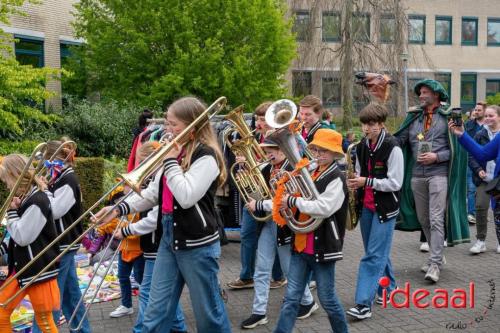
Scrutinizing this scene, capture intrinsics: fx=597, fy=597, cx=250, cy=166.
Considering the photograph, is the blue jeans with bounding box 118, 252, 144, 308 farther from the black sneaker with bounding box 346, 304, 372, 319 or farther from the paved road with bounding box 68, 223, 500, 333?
the black sneaker with bounding box 346, 304, 372, 319

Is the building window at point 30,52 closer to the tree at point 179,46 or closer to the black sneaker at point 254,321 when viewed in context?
the tree at point 179,46

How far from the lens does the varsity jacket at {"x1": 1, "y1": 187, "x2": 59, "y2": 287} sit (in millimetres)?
4199

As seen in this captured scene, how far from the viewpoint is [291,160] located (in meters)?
4.71

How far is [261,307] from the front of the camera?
5457 millimetres

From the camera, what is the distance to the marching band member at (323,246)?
174 inches

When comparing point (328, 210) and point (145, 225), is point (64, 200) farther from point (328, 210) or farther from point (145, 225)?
point (328, 210)

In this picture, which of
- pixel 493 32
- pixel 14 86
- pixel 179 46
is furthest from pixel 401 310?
pixel 493 32

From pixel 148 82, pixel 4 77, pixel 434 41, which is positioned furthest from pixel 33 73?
pixel 434 41

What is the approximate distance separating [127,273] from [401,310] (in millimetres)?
2650

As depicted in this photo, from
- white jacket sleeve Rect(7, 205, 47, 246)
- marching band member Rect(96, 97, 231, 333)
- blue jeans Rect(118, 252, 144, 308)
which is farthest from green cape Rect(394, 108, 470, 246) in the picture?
white jacket sleeve Rect(7, 205, 47, 246)

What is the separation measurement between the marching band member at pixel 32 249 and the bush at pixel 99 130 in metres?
10.6

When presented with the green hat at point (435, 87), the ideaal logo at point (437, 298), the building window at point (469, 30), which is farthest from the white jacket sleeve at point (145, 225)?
the building window at point (469, 30)

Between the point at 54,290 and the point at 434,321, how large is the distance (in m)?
3.31

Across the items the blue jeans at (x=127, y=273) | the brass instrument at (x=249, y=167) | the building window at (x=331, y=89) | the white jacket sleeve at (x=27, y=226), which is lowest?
the blue jeans at (x=127, y=273)
